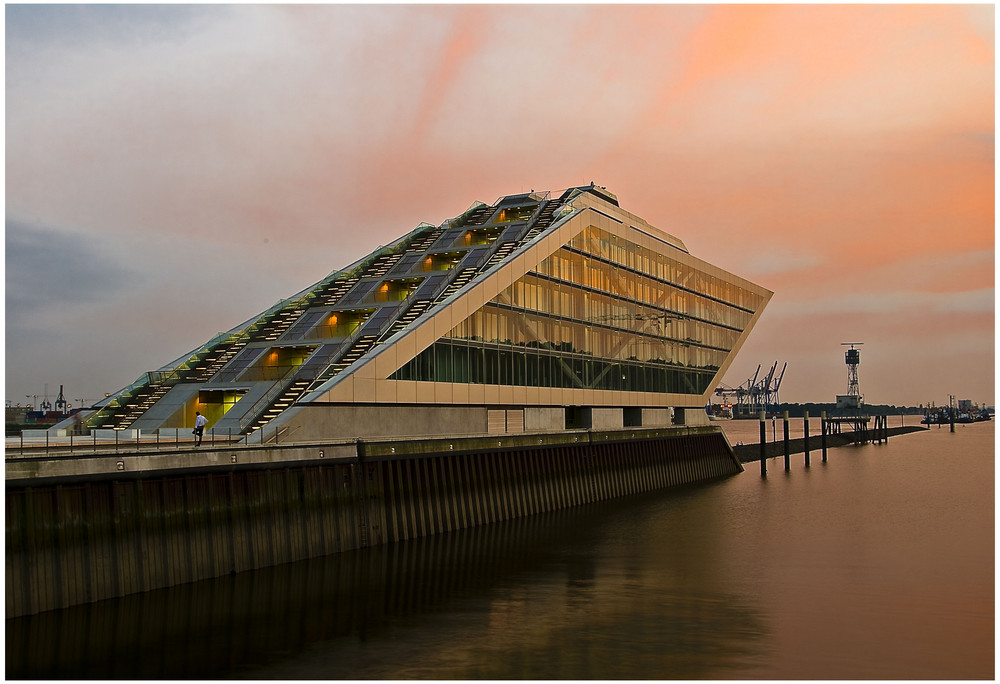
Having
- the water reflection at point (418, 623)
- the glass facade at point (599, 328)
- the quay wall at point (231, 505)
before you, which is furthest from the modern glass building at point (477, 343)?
the water reflection at point (418, 623)

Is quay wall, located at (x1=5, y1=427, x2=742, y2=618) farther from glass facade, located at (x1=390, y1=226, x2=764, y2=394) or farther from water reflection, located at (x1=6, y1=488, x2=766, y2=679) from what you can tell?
glass facade, located at (x1=390, y1=226, x2=764, y2=394)

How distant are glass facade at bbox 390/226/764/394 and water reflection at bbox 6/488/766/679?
14.3 meters

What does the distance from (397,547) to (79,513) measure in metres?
14.8

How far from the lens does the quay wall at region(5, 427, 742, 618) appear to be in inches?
1080

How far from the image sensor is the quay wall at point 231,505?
27.4 m

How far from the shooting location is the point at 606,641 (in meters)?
27.2

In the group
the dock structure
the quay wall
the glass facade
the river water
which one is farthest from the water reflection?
the glass facade

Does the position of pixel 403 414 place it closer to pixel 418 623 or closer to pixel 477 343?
pixel 477 343

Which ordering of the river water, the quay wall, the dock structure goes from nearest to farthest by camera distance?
the river water
the quay wall
the dock structure

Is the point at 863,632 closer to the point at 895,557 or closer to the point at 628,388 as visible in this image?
the point at 895,557

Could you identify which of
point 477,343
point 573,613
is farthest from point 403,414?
point 573,613

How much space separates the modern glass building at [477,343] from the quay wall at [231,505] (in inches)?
134

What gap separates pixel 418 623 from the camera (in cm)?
2931

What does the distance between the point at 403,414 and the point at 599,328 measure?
25471 millimetres
